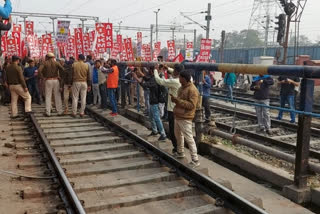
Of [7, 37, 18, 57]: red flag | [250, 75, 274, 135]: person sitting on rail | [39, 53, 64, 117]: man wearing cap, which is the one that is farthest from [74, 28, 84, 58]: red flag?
[250, 75, 274, 135]: person sitting on rail

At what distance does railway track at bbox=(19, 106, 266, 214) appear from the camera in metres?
4.77

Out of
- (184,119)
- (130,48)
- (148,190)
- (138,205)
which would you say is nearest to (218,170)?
(184,119)

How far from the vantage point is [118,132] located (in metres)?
8.95

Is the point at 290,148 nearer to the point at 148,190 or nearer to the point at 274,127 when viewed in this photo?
the point at 274,127

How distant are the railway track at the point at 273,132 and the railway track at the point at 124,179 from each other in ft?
11.0

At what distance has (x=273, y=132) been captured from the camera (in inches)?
415

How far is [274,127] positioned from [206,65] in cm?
475

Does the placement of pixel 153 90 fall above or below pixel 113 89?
above

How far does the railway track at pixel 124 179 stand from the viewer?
4770mm

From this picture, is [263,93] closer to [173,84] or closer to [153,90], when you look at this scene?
[153,90]

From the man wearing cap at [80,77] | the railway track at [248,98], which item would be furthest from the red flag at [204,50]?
the man wearing cap at [80,77]

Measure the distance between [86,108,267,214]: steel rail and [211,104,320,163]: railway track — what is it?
9.94 feet

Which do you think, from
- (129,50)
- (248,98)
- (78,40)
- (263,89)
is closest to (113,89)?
(263,89)

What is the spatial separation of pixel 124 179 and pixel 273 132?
6223 mm
